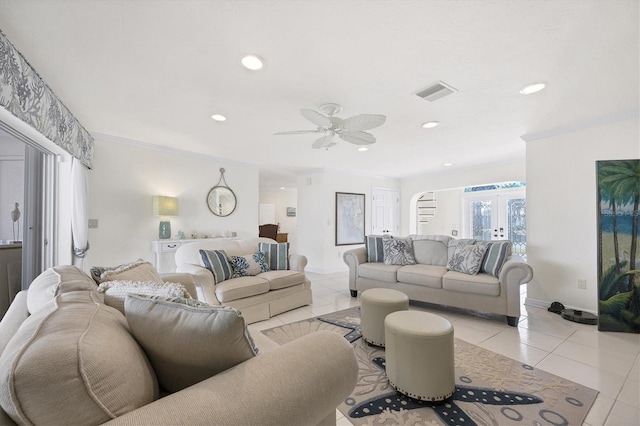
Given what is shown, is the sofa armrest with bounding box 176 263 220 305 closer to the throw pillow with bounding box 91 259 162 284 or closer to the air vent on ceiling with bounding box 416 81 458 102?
the throw pillow with bounding box 91 259 162 284

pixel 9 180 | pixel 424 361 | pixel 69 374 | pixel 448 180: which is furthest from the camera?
pixel 448 180

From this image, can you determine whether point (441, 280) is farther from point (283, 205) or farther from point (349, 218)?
point (283, 205)

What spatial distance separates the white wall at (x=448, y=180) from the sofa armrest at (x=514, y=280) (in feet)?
9.33

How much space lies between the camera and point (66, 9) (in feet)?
5.01

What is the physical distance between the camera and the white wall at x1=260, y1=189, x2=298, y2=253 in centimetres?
957

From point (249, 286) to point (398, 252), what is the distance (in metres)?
2.23

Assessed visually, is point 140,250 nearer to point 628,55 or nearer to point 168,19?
point 168,19

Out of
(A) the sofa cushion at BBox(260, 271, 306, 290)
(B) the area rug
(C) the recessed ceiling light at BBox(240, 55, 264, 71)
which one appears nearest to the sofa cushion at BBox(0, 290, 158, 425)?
(B) the area rug

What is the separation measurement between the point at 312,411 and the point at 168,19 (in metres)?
2.14

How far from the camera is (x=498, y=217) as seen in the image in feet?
23.2

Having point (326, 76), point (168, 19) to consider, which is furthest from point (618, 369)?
point (168, 19)

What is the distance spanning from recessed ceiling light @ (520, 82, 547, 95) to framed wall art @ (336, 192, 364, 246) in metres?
3.97

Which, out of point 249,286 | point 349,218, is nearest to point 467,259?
point 249,286

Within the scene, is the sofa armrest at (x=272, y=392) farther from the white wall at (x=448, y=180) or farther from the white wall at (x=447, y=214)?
the white wall at (x=447, y=214)
